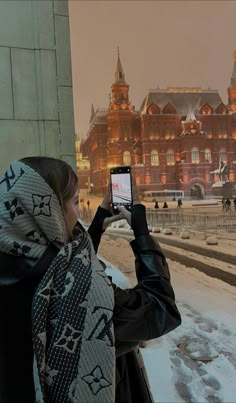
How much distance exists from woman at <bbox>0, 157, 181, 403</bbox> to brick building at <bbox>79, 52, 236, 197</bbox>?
1.77 metres

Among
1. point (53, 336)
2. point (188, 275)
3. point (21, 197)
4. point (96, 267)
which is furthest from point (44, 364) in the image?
point (188, 275)

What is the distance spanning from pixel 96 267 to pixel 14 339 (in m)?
0.21

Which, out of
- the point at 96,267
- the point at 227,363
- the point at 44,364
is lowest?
the point at 227,363

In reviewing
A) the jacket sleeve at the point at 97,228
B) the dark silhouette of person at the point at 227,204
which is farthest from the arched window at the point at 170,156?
the jacket sleeve at the point at 97,228

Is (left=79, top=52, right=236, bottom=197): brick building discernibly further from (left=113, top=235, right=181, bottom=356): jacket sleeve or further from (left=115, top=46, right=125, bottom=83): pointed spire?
(left=113, top=235, right=181, bottom=356): jacket sleeve

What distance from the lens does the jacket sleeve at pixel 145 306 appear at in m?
0.71

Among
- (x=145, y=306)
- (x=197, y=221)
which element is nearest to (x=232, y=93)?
(x=197, y=221)

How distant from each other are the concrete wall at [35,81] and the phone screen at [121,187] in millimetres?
1638

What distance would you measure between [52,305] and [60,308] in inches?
0.7

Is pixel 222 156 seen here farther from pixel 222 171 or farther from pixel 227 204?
pixel 227 204

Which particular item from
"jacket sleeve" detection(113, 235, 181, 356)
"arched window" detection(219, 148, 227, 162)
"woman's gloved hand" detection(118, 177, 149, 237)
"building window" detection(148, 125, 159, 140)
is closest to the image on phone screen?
"woman's gloved hand" detection(118, 177, 149, 237)

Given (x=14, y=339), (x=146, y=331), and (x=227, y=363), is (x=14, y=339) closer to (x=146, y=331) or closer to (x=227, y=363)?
(x=146, y=331)

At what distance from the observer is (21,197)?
0.67 metres

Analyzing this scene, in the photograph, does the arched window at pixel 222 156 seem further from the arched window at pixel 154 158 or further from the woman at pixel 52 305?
the woman at pixel 52 305
